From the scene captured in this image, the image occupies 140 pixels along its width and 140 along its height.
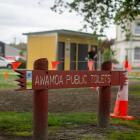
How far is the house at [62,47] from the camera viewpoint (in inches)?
1204

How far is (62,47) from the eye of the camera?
1228 inches

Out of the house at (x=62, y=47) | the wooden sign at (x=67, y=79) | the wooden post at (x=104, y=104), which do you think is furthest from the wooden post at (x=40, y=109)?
the house at (x=62, y=47)

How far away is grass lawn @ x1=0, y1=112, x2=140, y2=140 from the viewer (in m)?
7.91

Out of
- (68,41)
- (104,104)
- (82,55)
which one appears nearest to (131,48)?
(82,55)

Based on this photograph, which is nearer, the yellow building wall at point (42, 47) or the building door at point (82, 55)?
the yellow building wall at point (42, 47)

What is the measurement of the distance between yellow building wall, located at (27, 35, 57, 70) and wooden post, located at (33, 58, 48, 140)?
23.3 meters

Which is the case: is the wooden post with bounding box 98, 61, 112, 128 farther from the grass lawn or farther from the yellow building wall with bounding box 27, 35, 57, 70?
the yellow building wall with bounding box 27, 35, 57, 70

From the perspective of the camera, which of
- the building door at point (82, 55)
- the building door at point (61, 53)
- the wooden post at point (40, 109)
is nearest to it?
the wooden post at point (40, 109)

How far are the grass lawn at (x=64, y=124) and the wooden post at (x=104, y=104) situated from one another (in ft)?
0.61

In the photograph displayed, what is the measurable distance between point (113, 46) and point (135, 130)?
69155mm

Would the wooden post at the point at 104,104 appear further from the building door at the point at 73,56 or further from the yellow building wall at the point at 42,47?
the building door at the point at 73,56

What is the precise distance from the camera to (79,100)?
13.2m

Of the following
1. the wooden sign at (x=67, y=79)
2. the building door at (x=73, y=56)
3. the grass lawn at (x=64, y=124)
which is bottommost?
the grass lawn at (x=64, y=124)

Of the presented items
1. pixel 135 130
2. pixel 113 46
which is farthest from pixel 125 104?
pixel 113 46
